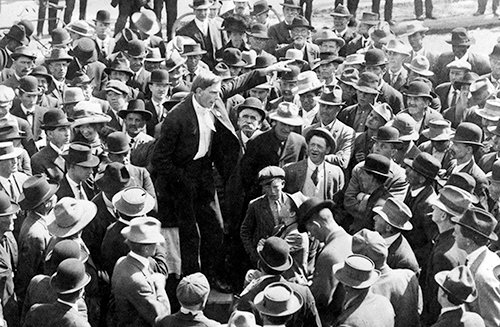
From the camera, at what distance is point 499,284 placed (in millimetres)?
6035

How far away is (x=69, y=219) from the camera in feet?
21.5

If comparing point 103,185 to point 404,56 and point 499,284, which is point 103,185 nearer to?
point 499,284

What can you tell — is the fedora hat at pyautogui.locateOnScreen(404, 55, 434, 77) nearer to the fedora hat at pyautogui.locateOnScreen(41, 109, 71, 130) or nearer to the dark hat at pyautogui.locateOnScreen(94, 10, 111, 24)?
the dark hat at pyautogui.locateOnScreen(94, 10, 111, 24)

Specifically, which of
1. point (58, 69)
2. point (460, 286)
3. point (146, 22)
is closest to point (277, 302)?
point (460, 286)

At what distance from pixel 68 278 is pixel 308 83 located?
15.8ft

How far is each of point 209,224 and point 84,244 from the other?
180cm

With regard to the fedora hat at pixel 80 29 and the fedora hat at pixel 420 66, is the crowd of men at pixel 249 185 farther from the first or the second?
the fedora hat at pixel 80 29

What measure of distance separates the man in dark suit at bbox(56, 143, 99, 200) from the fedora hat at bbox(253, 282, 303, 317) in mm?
2771

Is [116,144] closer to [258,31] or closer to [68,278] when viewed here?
[68,278]

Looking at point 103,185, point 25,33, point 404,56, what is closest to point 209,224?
point 103,185

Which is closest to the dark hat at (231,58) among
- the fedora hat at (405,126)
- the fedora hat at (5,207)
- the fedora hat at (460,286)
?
the fedora hat at (405,126)

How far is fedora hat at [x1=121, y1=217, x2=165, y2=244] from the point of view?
6.24m

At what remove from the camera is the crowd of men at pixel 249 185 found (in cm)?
596

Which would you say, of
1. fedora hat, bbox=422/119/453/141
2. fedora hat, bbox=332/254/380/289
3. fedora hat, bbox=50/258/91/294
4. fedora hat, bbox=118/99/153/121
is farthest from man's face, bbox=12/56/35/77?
fedora hat, bbox=332/254/380/289
